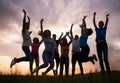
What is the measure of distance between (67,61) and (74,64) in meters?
0.52

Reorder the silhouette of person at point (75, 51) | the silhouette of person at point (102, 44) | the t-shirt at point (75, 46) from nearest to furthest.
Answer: the silhouette of person at point (102, 44)
the silhouette of person at point (75, 51)
the t-shirt at point (75, 46)

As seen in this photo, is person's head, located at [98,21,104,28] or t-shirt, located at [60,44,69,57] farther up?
person's head, located at [98,21,104,28]

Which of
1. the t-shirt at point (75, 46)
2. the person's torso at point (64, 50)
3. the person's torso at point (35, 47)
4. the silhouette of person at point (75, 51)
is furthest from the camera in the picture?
the person's torso at point (35, 47)

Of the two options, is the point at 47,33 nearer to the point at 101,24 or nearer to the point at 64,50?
the point at 101,24

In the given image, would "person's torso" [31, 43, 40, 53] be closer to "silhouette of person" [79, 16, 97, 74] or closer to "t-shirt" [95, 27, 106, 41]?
"silhouette of person" [79, 16, 97, 74]

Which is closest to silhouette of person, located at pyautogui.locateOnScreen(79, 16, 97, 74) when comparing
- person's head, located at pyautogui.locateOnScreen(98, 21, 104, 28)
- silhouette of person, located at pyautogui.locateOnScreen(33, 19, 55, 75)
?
person's head, located at pyautogui.locateOnScreen(98, 21, 104, 28)

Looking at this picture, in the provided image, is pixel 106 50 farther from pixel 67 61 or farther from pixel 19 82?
pixel 19 82

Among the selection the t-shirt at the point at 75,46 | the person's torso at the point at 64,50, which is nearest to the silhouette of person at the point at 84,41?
the t-shirt at the point at 75,46

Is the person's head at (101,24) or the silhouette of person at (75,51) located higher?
the person's head at (101,24)

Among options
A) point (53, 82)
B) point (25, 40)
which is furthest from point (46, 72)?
point (53, 82)

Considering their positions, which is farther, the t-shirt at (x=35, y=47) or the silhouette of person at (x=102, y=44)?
the t-shirt at (x=35, y=47)

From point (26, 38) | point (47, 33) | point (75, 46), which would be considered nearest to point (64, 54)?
point (75, 46)

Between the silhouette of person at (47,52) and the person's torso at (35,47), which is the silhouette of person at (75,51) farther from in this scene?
the silhouette of person at (47,52)

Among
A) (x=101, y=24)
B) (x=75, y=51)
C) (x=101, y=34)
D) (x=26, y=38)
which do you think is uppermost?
(x=101, y=24)
